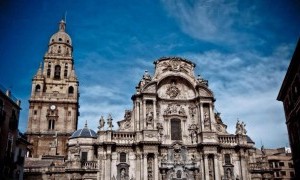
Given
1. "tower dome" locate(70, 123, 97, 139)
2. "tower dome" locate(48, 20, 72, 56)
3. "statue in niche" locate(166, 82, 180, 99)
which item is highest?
"tower dome" locate(48, 20, 72, 56)

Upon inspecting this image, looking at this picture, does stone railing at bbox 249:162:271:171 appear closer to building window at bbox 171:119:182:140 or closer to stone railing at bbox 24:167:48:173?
building window at bbox 171:119:182:140

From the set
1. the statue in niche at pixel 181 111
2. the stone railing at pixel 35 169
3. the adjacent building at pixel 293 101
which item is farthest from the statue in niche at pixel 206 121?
the stone railing at pixel 35 169

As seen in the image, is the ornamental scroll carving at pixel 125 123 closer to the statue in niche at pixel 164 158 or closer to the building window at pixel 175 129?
the building window at pixel 175 129

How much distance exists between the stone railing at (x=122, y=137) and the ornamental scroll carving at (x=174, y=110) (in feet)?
17.7

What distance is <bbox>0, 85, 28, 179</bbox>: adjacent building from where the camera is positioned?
28500 millimetres

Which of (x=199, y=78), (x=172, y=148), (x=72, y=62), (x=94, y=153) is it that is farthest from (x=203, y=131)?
(x=72, y=62)

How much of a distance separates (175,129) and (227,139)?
6.46m

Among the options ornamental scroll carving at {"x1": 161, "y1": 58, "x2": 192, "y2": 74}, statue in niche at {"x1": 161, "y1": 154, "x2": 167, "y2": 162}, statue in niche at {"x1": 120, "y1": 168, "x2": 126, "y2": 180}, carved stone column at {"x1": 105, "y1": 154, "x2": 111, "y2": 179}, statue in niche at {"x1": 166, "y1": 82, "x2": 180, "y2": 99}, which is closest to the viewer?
carved stone column at {"x1": 105, "y1": 154, "x2": 111, "y2": 179}

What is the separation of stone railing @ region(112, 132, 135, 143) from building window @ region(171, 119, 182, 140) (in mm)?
5002

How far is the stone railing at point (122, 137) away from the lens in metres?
36.4

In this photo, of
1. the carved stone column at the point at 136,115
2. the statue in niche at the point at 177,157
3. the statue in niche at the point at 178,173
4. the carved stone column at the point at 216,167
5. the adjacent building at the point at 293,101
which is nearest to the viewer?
the adjacent building at the point at 293,101

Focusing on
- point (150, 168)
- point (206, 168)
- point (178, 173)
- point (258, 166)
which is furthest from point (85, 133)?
point (258, 166)

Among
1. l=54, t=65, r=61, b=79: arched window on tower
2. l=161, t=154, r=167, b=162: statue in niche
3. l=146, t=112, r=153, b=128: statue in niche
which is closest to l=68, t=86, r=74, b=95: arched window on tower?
l=54, t=65, r=61, b=79: arched window on tower

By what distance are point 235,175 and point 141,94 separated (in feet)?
48.1
